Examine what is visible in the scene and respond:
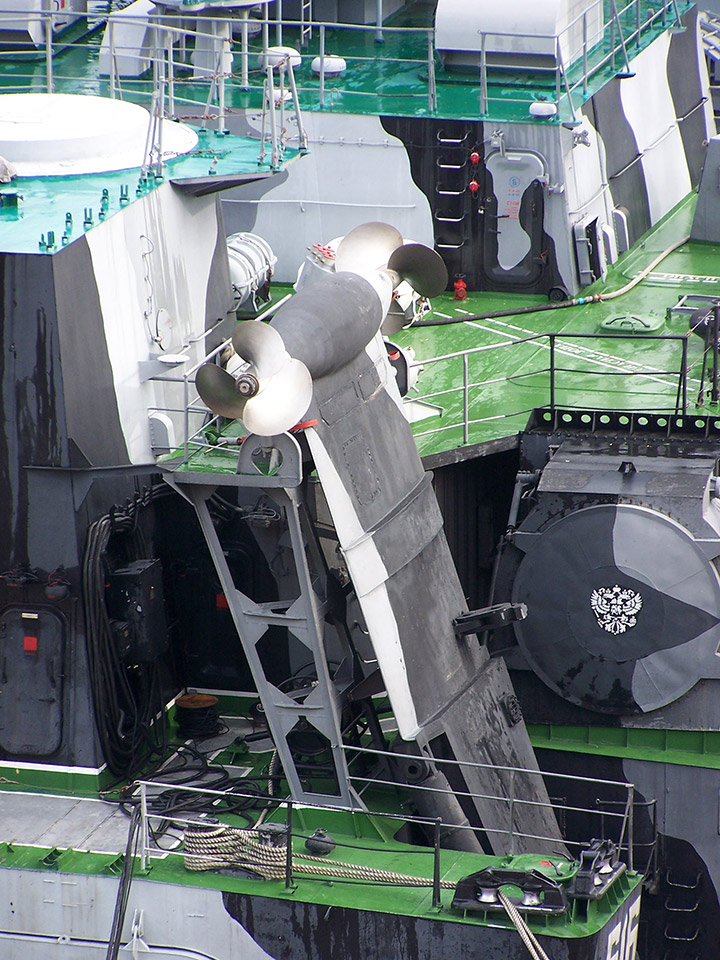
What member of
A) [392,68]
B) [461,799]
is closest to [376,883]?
[461,799]

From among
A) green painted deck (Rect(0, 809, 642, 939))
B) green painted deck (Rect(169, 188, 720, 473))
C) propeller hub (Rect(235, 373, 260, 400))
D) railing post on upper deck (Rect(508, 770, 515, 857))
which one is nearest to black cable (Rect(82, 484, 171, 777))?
green painted deck (Rect(169, 188, 720, 473))

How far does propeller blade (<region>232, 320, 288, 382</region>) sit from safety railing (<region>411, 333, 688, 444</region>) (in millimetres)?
3118

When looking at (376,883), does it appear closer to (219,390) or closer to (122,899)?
(122,899)

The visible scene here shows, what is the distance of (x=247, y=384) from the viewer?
10.8 m

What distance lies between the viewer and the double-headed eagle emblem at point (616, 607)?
13.0 m

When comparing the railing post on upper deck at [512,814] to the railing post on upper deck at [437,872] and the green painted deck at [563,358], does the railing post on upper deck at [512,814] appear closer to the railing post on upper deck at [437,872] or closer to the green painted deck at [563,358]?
the railing post on upper deck at [437,872]

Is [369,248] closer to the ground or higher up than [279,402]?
higher up

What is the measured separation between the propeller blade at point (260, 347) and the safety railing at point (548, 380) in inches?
123

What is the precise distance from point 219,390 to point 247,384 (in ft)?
0.65

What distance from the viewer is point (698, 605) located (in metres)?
13.0

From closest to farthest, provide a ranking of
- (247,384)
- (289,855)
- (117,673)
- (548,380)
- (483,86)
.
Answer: (247,384)
(289,855)
(117,673)
(548,380)
(483,86)

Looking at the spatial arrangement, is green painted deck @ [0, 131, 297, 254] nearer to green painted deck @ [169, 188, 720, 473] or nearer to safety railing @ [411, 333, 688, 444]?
green painted deck @ [169, 188, 720, 473]

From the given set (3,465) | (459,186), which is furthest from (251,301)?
(3,465)

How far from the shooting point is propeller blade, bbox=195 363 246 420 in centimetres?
1090
